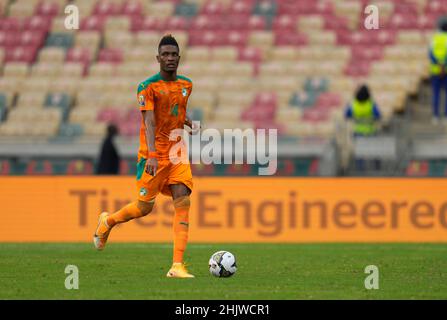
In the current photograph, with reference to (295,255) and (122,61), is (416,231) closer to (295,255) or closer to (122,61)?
(295,255)

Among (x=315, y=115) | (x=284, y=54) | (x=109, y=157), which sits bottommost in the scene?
(x=109, y=157)

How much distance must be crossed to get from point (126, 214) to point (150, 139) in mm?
1204

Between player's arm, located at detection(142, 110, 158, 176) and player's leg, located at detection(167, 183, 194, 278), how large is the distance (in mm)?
512

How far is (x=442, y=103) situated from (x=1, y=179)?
9632 millimetres

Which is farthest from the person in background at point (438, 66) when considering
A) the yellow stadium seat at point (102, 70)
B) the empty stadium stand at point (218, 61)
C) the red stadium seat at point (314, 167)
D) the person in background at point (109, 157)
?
the yellow stadium seat at point (102, 70)

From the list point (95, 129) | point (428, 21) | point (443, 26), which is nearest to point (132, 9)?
point (95, 129)

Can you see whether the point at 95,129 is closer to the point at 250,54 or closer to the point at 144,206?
the point at 250,54

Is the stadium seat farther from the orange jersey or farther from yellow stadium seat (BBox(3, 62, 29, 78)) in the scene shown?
the orange jersey

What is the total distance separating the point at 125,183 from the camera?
→ 20312 millimetres

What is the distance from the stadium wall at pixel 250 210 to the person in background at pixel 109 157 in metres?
1.99

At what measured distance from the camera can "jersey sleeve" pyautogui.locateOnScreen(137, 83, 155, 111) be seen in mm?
11789

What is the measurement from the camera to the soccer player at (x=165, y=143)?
1173cm

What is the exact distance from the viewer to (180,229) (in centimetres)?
1202

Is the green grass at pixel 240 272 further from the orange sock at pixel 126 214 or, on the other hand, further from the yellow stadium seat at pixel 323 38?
the yellow stadium seat at pixel 323 38
